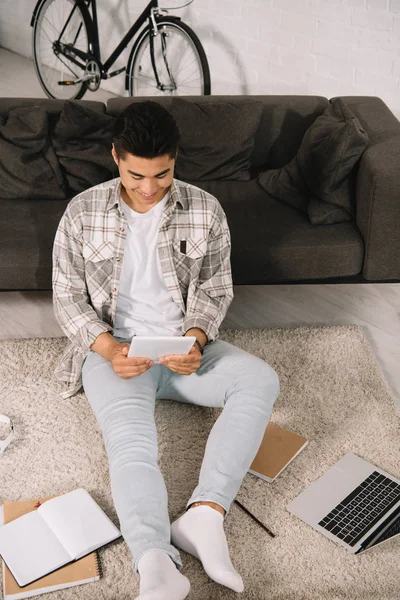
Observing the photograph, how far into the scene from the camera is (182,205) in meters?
2.21

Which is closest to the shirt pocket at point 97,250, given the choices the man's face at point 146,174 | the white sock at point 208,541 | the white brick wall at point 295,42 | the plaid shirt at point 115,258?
the plaid shirt at point 115,258

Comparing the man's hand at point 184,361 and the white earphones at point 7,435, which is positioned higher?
the man's hand at point 184,361

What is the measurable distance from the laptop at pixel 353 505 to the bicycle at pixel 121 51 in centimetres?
254

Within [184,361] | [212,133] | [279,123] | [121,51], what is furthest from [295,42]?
[184,361]

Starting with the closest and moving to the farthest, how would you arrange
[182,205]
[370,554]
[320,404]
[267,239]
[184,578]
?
[184,578]
[370,554]
[182,205]
[320,404]
[267,239]

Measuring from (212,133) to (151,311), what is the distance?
3.27 ft

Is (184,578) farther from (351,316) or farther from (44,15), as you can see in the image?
(44,15)

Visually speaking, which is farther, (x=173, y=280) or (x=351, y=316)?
(x=351, y=316)

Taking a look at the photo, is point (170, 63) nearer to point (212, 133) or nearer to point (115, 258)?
point (212, 133)

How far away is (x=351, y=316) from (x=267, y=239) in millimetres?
494

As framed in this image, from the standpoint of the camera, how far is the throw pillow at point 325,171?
8.98 feet

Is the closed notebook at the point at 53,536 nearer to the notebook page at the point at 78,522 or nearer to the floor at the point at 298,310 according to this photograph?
the notebook page at the point at 78,522

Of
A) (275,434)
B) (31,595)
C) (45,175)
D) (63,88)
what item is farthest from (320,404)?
(63,88)

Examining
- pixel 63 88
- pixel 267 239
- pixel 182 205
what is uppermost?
pixel 182 205
